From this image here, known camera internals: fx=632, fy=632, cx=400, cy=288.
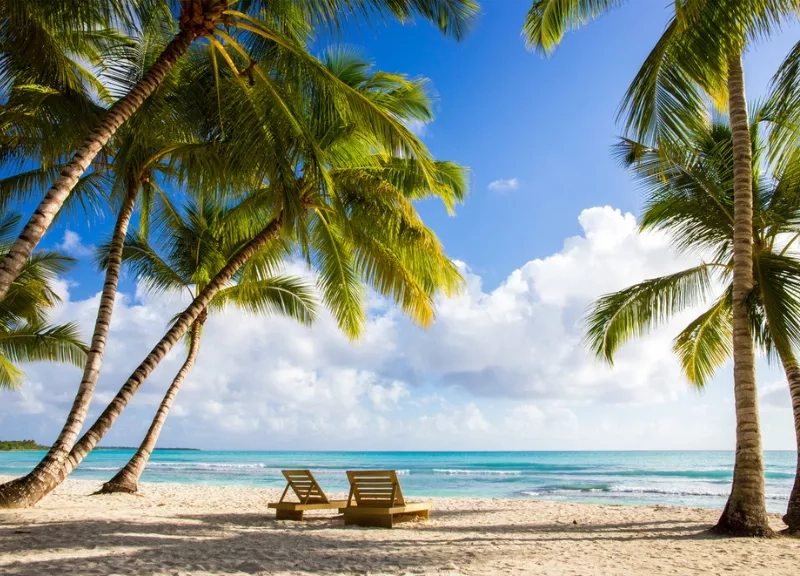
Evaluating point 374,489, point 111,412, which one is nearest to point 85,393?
point 111,412

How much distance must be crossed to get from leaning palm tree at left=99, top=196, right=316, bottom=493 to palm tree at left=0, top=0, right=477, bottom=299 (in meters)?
4.24

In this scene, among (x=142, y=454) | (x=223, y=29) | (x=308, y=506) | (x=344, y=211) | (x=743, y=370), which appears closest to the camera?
(x=743, y=370)

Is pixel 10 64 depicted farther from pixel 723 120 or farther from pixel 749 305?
pixel 723 120

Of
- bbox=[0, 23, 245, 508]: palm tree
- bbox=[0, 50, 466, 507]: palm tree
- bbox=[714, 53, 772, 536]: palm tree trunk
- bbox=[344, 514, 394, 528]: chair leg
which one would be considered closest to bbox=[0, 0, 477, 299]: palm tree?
bbox=[0, 50, 466, 507]: palm tree

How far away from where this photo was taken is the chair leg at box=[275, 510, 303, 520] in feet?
28.9

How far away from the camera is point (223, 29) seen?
857cm

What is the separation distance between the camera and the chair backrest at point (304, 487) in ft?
29.3

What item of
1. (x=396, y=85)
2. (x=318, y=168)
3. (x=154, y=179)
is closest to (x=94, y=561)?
(x=318, y=168)

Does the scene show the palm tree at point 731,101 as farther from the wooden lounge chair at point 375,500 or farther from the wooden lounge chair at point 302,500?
the wooden lounge chair at point 302,500

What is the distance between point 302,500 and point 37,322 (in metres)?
9.92

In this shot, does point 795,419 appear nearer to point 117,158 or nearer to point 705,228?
point 705,228

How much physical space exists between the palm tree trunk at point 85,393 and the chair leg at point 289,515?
3012mm

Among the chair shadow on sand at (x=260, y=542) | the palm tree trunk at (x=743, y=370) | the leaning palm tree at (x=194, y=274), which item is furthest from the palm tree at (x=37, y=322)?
the palm tree trunk at (x=743, y=370)

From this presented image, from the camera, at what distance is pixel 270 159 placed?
327 inches
